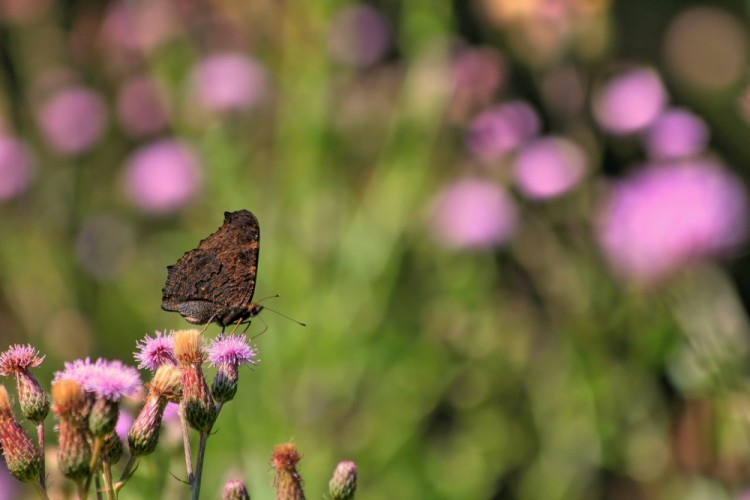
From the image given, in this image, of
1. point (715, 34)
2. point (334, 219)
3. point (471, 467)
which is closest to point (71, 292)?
point (334, 219)

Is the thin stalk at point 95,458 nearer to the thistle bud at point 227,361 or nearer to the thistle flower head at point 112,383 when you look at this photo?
the thistle flower head at point 112,383

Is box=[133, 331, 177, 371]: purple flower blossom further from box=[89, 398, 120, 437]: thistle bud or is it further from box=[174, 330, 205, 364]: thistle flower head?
box=[89, 398, 120, 437]: thistle bud

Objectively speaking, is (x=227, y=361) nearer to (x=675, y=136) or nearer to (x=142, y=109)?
(x=675, y=136)

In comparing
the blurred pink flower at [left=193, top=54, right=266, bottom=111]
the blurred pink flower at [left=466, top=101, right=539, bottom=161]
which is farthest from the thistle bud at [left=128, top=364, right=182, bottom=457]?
the blurred pink flower at [left=193, top=54, right=266, bottom=111]

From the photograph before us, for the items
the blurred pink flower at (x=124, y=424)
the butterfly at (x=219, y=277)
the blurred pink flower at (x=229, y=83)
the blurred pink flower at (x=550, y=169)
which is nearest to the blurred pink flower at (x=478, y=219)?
the blurred pink flower at (x=550, y=169)

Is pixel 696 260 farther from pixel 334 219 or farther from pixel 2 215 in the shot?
pixel 2 215

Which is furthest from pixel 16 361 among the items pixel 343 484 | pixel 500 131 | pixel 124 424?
pixel 500 131
